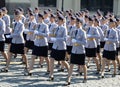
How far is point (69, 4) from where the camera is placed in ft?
101

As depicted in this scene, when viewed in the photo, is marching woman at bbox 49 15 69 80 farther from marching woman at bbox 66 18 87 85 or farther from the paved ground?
the paved ground

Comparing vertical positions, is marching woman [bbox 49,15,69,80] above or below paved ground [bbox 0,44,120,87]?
above

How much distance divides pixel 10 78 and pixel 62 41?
1921 millimetres

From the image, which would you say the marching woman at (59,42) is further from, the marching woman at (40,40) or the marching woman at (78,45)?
the marching woman at (40,40)

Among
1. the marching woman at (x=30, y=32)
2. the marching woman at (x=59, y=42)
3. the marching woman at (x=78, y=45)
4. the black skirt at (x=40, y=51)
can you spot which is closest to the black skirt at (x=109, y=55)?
the marching woman at (x=78, y=45)

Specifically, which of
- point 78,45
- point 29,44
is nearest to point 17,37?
point 29,44

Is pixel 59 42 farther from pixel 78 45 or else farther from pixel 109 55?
pixel 109 55

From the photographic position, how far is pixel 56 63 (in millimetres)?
15672

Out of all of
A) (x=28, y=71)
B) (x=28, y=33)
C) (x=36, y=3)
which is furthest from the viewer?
(x=36, y=3)

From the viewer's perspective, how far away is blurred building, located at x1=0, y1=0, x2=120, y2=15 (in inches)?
A: 1144

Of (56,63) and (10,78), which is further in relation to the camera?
(56,63)

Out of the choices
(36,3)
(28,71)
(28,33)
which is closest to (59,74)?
(28,71)

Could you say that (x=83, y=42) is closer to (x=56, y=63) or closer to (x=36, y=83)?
(x=36, y=83)

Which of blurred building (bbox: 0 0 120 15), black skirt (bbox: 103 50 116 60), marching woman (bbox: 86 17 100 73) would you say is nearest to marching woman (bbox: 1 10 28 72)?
marching woman (bbox: 86 17 100 73)
